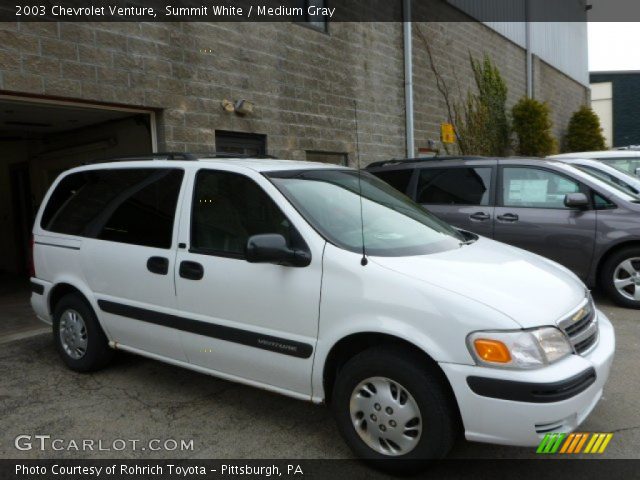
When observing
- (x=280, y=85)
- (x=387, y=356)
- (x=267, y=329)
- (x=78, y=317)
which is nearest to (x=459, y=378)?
(x=387, y=356)

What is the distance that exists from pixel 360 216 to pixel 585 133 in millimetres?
22202

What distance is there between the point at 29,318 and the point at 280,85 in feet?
15.9

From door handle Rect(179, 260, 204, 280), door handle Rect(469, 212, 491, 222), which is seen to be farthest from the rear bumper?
door handle Rect(469, 212, 491, 222)

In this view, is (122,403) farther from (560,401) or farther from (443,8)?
(443,8)

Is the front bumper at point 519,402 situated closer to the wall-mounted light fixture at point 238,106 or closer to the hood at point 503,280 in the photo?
the hood at point 503,280

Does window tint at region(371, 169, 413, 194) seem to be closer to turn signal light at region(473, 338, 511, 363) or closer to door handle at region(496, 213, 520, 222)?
door handle at region(496, 213, 520, 222)

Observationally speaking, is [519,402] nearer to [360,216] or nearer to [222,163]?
[360,216]

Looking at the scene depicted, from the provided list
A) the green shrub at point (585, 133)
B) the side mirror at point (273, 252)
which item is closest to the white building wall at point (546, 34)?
the green shrub at point (585, 133)

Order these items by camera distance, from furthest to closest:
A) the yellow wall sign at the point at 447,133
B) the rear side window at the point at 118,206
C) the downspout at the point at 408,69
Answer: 1. the yellow wall sign at the point at 447,133
2. the downspout at the point at 408,69
3. the rear side window at the point at 118,206

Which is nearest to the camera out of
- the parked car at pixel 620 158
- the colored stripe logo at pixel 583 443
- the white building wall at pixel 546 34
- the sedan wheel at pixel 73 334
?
the colored stripe logo at pixel 583 443

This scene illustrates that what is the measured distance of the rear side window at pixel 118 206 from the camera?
12.7 ft

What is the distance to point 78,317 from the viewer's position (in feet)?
14.5

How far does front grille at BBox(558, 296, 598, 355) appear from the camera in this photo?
9.23 feet

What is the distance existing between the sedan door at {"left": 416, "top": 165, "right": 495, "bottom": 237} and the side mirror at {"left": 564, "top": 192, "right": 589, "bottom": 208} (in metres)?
0.84
